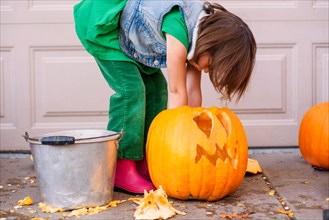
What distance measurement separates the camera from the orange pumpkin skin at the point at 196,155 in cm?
236

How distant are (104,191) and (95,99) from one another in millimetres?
1282

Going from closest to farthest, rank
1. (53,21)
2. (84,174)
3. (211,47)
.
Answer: (84,174) < (211,47) < (53,21)

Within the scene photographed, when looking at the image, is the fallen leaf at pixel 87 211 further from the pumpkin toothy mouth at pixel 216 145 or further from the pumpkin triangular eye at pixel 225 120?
the pumpkin triangular eye at pixel 225 120

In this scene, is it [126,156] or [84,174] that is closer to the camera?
[84,174]

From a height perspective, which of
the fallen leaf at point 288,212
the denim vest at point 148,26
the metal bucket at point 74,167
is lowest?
the fallen leaf at point 288,212


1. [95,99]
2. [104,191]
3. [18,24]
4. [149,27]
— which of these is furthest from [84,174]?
[18,24]

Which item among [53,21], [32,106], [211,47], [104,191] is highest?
[53,21]

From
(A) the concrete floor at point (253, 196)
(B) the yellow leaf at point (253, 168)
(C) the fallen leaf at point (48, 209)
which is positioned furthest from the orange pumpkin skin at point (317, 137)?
(C) the fallen leaf at point (48, 209)

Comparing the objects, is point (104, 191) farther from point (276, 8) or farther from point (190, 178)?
point (276, 8)

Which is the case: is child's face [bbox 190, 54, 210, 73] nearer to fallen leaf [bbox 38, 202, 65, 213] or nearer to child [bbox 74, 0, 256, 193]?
child [bbox 74, 0, 256, 193]

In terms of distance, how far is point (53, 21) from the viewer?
356 centimetres

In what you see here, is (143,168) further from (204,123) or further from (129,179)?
(204,123)

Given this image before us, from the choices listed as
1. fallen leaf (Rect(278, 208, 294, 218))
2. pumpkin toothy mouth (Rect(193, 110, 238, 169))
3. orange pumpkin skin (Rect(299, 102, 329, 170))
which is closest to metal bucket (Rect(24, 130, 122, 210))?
pumpkin toothy mouth (Rect(193, 110, 238, 169))

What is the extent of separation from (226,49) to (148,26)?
0.34 metres
